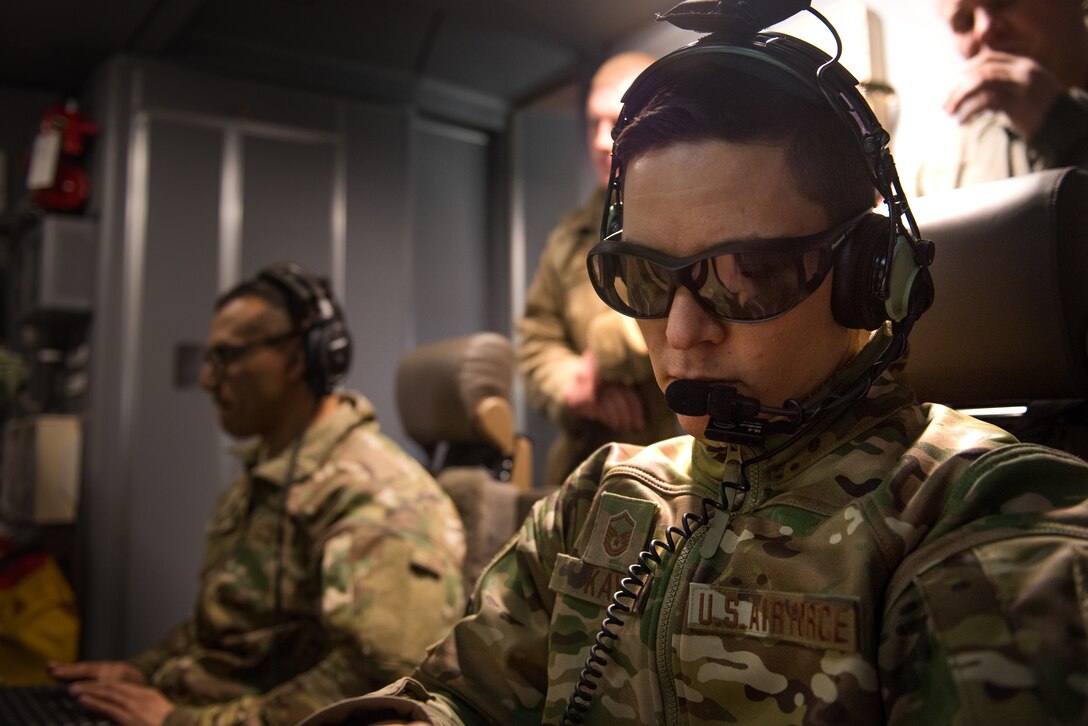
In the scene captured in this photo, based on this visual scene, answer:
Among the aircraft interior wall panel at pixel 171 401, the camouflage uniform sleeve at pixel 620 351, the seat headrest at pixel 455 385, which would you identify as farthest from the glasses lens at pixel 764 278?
the aircraft interior wall panel at pixel 171 401

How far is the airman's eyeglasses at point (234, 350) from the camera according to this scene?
2.02 m

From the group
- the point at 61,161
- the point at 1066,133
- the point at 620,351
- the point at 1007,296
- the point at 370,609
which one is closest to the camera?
the point at 1007,296

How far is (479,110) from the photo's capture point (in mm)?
4086

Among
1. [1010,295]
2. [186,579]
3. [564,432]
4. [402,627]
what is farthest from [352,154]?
[1010,295]

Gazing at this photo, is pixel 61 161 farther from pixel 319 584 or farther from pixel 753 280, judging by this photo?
pixel 753 280

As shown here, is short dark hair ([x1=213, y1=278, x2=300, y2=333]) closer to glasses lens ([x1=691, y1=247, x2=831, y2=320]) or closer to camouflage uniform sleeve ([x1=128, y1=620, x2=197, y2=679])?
camouflage uniform sleeve ([x1=128, y1=620, x2=197, y2=679])

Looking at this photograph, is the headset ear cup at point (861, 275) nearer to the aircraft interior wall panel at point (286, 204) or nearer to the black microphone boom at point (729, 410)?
the black microphone boom at point (729, 410)

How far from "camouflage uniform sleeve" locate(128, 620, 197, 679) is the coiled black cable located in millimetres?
1365

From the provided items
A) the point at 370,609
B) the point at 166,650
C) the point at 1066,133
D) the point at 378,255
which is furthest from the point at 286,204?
the point at 1066,133

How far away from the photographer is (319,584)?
165 cm

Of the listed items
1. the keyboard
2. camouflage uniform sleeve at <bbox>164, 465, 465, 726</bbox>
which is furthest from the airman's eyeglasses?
the keyboard

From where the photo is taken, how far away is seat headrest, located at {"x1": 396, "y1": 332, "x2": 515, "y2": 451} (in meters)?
2.14

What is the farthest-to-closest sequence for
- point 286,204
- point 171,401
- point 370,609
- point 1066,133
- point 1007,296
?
point 286,204 < point 171,401 < point 370,609 < point 1066,133 < point 1007,296

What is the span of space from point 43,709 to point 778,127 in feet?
4.92
